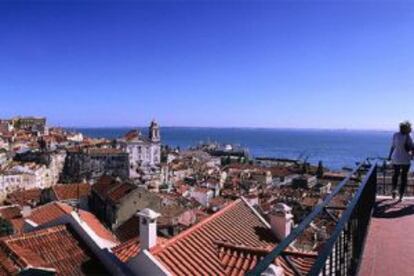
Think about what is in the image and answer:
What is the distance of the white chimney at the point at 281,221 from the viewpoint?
40.8 feet

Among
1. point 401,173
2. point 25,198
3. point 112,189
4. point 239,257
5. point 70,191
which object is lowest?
point 25,198

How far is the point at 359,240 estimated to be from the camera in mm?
4676

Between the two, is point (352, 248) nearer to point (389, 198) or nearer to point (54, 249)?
point (389, 198)

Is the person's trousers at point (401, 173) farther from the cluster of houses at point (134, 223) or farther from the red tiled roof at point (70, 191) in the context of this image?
the red tiled roof at point (70, 191)

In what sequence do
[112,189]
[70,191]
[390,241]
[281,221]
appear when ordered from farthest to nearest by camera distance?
[70,191] < [112,189] < [281,221] < [390,241]

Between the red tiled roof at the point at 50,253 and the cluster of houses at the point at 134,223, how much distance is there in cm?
3

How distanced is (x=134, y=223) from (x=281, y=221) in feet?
55.5

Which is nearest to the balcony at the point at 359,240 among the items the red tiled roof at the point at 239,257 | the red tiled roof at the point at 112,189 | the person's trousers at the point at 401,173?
the person's trousers at the point at 401,173

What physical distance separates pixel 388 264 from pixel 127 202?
31.2 metres

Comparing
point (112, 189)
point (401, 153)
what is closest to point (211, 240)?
point (401, 153)

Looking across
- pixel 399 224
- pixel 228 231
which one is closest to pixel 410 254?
pixel 399 224

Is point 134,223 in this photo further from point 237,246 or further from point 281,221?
point 237,246

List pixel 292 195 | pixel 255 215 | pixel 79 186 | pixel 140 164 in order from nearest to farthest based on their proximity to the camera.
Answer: pixel 255 215 → pixel 79 186 → pixel 292 195 → pixel 140 164

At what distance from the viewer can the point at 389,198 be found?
8141 millimetres
